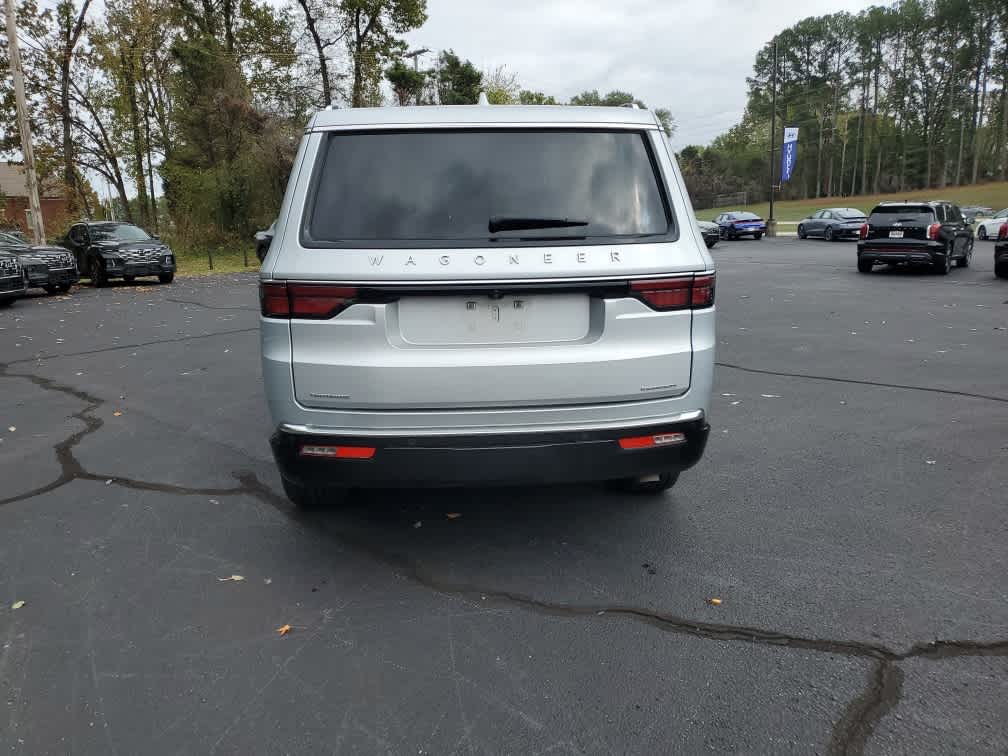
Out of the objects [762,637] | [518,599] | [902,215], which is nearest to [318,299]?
[518,599]

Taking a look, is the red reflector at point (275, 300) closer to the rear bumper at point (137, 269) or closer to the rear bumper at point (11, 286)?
the rear bumper at point (11, 286)

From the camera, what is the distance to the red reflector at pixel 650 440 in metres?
3.04

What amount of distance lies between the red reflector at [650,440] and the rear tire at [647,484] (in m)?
0.95

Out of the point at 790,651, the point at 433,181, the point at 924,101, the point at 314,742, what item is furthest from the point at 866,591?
the point at 924,101

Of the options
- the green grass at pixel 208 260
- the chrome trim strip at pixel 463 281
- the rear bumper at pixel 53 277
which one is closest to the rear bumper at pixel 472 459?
the chrome trim strip at pixel 463 281

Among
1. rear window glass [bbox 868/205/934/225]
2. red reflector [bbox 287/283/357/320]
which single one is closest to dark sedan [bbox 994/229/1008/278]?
rear window glass [bbox 868/205/934/225]

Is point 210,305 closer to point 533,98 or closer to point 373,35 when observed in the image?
point 373,35

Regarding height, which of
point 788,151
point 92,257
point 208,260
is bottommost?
point 208,260

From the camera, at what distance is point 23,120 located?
845 inches

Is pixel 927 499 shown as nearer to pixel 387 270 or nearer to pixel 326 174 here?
pixel 387 270

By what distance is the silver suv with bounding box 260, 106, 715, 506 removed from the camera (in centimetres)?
290

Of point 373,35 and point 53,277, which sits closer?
point 53,277

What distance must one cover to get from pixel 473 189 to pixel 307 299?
800 millimetres

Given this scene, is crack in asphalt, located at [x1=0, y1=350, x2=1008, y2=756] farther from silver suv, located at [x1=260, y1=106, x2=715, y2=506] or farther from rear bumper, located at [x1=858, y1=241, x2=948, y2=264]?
rear bumper, located at [x1=858, y1=241, x2=948, y2=264]
